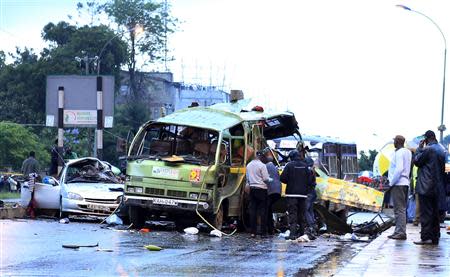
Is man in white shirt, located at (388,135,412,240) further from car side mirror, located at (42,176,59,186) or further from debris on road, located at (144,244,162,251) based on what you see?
car side mirror, located at (42,176,59,186)

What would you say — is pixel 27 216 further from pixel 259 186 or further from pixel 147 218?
pixel 259 186

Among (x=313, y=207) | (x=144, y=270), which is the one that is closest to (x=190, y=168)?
(x=313, y=207)

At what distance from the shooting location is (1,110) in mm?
80750

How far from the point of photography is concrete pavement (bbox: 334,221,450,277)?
11.1 metres

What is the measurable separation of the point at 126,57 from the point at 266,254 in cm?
7130

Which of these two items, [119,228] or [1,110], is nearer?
[119,228]

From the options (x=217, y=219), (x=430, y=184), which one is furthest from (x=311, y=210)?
(x=430, y=184)

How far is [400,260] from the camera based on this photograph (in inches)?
497

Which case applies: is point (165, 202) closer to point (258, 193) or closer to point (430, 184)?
point (258, 193)

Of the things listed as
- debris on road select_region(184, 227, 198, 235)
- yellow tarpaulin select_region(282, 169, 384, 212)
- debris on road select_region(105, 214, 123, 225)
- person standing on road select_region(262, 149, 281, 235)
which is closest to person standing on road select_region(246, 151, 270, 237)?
person standing on road select_region(262, 149, 281, 235)

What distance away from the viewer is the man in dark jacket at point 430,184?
14797 millimetres

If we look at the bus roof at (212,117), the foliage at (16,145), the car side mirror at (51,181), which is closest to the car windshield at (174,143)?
the bus roof at (212,117)

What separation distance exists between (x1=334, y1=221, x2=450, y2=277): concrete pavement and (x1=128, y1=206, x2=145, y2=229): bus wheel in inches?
254

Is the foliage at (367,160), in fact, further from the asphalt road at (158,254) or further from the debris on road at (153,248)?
Result: the debris on road at (153,248)
